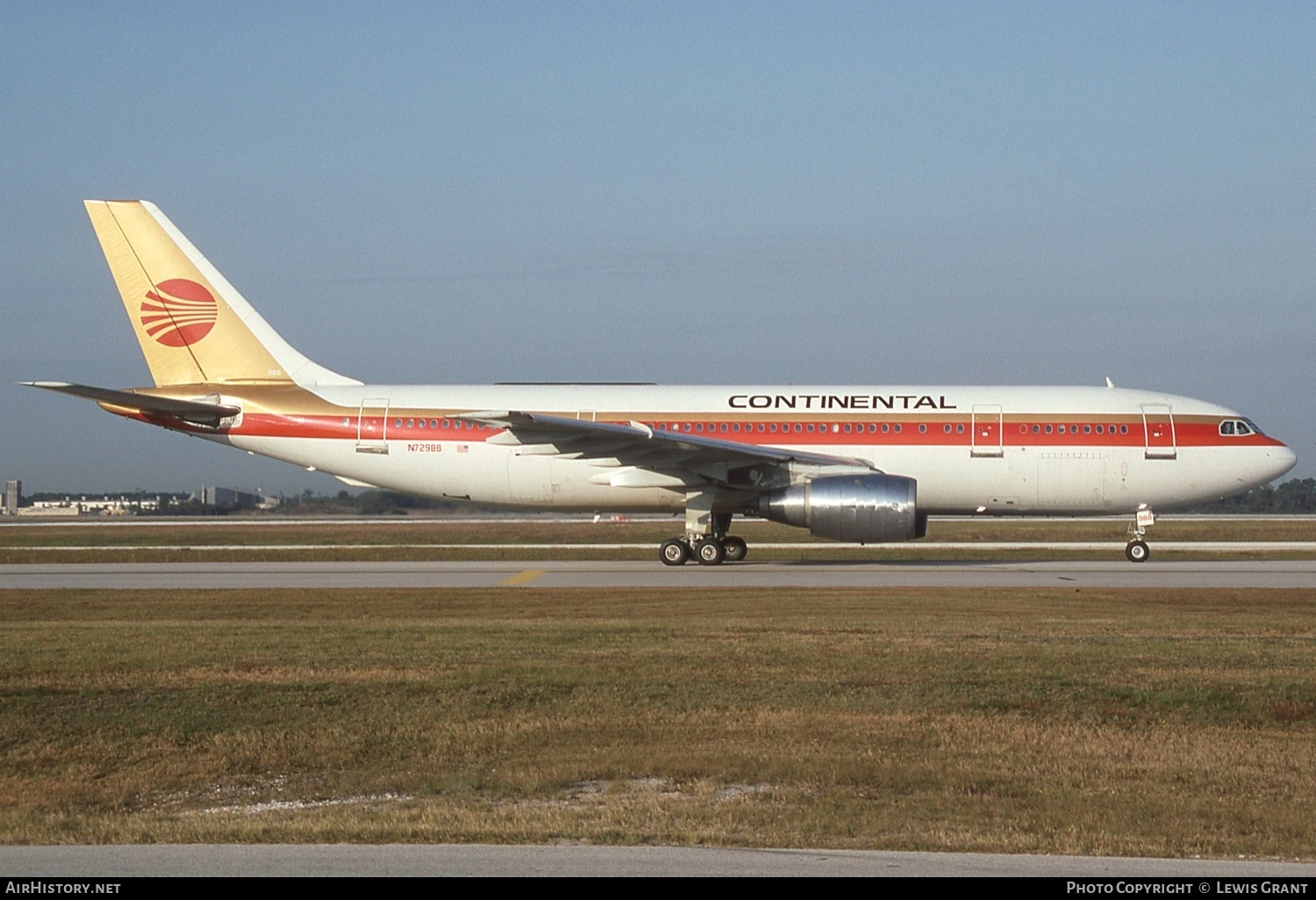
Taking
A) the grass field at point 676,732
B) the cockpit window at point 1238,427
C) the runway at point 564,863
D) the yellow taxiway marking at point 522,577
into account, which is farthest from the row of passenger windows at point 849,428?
the runway at point 564,863

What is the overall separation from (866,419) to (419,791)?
20150 millimetres

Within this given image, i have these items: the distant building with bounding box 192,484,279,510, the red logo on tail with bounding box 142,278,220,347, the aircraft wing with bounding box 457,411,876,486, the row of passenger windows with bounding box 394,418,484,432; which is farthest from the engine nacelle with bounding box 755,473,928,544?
the distant building with bounding box 192,484,279,510

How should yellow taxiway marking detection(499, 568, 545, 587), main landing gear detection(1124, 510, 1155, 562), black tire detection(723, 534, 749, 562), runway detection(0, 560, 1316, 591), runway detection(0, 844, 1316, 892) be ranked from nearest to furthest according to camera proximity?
runway detection(0, 844, 1316, 892)
runway detection(0, 560, 1316, 591)
yellow taxiway marking detection(499, 568, 545, 587)
main landing gear detection(1124, 510, 1155, 562)
black tire detection(723, 534, 749, 562)

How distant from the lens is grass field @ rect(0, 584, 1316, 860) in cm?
650

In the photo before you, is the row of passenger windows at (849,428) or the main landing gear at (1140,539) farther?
the main landing gear at (1140,539)

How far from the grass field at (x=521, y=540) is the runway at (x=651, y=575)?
2.58m

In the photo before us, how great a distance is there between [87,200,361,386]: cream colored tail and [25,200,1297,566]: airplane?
1.4 inches

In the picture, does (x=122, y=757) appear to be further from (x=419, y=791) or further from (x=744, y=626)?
(x=744, y=626)

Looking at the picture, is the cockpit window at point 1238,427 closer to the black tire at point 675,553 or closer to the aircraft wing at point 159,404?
the black tire at point 675,553

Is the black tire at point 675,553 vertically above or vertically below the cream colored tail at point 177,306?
below

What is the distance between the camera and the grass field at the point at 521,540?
3041cm

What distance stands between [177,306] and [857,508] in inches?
585

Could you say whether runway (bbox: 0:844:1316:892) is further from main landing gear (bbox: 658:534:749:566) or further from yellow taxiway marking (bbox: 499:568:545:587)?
main landing gear (bbox: 658:534:749:566)

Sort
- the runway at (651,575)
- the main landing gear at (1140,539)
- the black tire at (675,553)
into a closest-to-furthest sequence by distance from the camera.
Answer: the runway at (651,575) → the black tire at (675,553) → the main landing gear at (1140,539)
